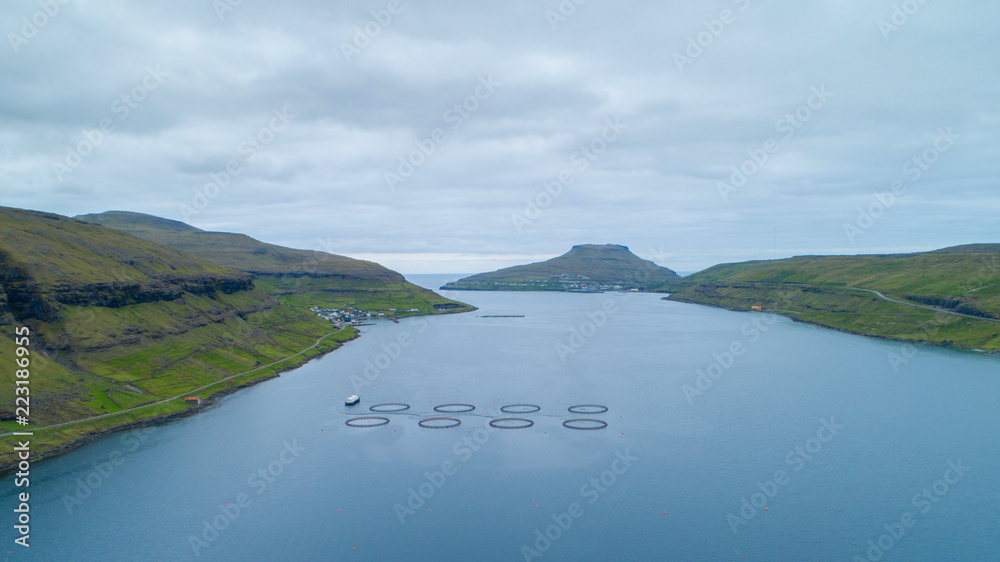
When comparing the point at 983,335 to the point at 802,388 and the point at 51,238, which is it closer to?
the point at 802,388

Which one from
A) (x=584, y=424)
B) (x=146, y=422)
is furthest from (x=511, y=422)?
(x=146, y=422)

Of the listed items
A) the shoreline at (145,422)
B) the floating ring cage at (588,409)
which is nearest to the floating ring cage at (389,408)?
the floating ring cage at (588,409)

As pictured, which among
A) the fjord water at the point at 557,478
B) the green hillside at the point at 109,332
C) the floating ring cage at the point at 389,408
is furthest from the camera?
the floating ring cage at the point at 389,408

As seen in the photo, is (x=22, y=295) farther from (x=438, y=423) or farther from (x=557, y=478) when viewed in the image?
(x=557, y=478)

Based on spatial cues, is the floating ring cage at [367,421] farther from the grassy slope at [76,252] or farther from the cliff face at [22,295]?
the grassy slope at [76,252]

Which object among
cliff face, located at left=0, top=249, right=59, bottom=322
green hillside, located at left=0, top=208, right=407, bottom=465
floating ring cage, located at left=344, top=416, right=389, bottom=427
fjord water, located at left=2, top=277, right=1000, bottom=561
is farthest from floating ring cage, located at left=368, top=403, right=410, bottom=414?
cliff face, located at left=0, top=249, right=59, bottom=322

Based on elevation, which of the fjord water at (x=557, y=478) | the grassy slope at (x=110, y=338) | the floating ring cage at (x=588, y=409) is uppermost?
the grassy slope at (x=110, y=338)
